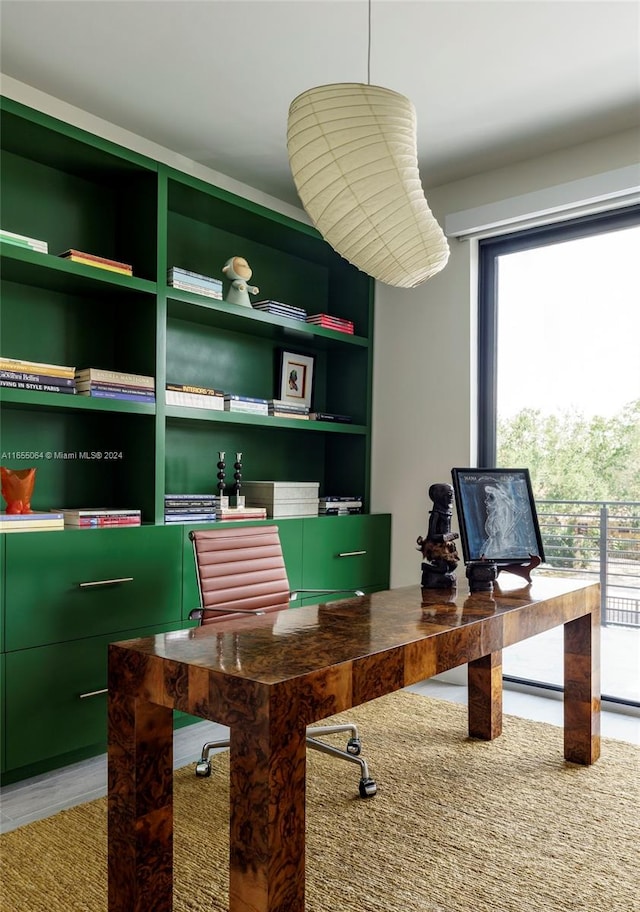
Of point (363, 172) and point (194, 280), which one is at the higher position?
point (194, 280)

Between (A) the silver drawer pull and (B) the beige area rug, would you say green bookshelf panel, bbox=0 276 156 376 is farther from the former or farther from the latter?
(B) the beige area rug

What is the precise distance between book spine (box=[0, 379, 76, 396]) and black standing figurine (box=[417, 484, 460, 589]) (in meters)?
1.49

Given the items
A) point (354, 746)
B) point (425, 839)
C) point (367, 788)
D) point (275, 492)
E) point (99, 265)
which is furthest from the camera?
point (275, 492)

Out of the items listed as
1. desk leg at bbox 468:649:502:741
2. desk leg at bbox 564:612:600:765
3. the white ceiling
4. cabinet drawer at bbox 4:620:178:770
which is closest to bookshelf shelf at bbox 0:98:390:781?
cabinet drawer at bbox 4:620:178:770

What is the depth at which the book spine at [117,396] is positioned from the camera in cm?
281

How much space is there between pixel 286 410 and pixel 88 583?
1.46 meters

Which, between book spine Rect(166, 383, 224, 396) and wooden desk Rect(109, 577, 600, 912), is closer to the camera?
wooden desk Rect(109, 577, 600, 912)

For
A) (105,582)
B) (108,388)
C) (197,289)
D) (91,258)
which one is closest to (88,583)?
(105,582)

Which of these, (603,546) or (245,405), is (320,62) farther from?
(603,546)

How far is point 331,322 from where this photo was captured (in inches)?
154

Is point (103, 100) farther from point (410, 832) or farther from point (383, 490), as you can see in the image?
point (410, 832)

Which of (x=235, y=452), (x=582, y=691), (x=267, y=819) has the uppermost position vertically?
(x=235, y=452)

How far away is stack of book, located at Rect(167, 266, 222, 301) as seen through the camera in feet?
10.3

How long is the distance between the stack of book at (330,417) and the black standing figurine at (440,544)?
1.42 meters
